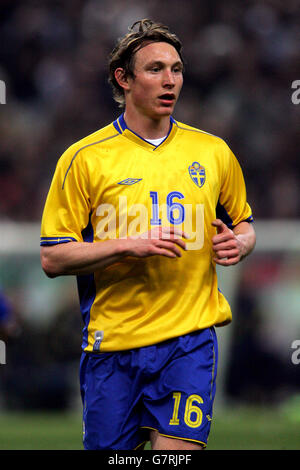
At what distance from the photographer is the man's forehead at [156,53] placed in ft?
14.3

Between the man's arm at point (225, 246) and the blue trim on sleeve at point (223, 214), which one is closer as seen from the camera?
the man's arm at point (225, 246)

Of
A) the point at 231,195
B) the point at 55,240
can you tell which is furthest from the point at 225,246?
the point at 55,240

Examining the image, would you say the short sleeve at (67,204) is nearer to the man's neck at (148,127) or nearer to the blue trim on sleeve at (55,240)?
the blue trim on sleeve at (55,240)

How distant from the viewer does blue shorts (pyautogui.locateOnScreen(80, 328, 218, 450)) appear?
412 centimetres

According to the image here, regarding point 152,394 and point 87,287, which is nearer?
point 152,394

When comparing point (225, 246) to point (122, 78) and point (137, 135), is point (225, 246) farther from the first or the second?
point (122, 78)

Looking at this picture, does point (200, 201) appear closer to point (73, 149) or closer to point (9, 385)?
point (73, 149)

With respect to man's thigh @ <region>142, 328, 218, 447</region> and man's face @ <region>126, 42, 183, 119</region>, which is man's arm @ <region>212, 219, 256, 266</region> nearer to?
man's thigh @ <region>142, 328, 218, 447</region>

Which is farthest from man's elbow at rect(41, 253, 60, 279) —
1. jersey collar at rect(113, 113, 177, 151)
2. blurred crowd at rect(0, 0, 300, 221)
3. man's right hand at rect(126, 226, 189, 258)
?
blurred crowd at rect(0, 0, 300, 221)

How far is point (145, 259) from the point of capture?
4320mm

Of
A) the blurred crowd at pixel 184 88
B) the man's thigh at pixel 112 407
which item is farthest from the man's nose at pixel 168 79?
the blurred crowd at pixel 184 88

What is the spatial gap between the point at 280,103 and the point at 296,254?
2901 mm

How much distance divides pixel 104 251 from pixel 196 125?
904cm

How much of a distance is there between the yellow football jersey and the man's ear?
321 millimetres
